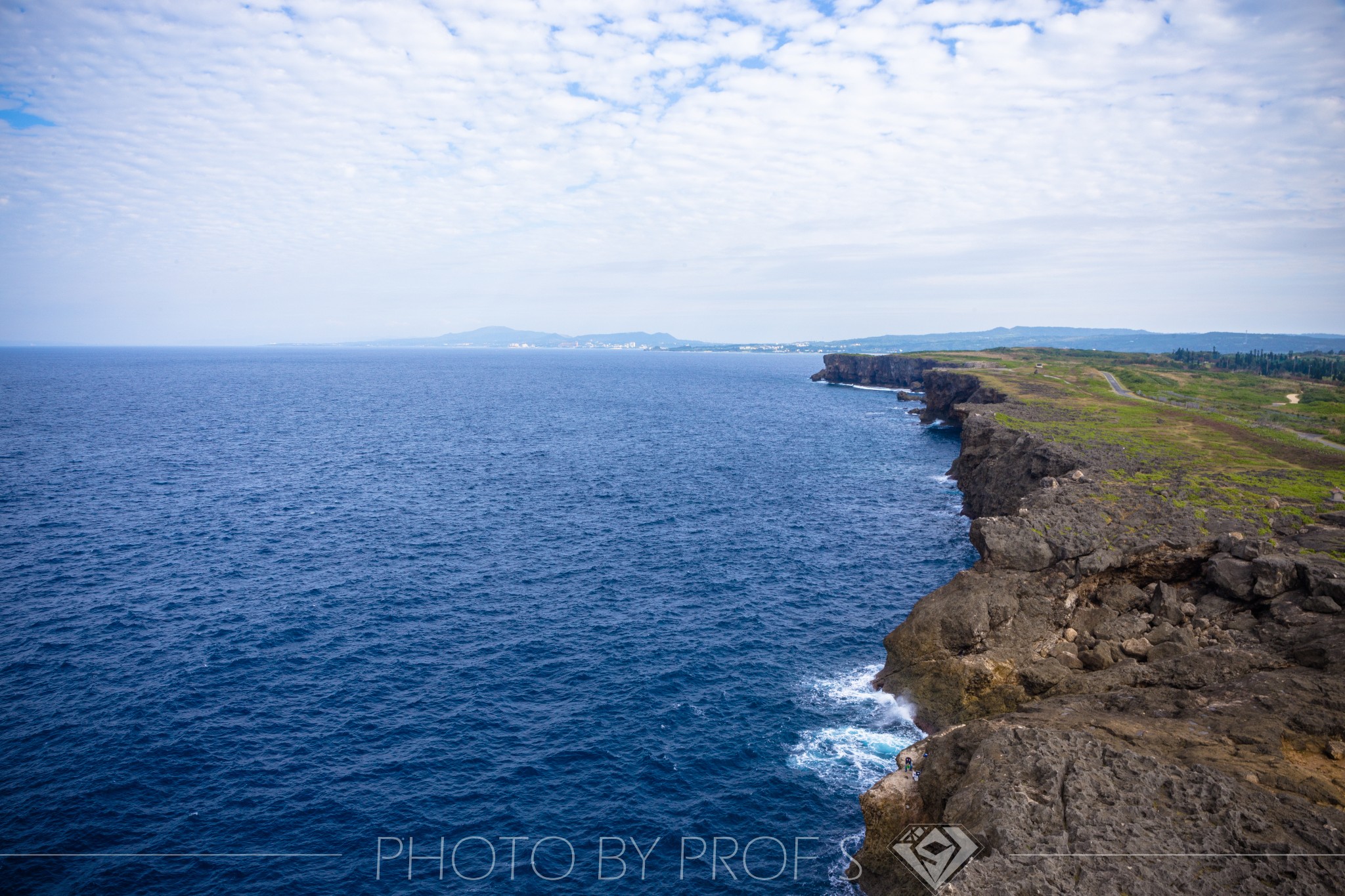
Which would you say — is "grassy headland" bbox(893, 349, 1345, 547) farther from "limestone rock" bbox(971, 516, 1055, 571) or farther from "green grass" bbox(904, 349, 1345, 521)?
"limestone rock" bbox(971, 516, 1055, 571)

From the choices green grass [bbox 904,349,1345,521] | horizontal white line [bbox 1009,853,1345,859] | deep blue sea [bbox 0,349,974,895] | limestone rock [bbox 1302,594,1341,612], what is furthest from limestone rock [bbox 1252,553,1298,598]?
horizontal white line [bbox 1009,853,1345,859]

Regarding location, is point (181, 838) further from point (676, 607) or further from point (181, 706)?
point (676, 607)

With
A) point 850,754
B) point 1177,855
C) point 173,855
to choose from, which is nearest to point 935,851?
point 1177,855

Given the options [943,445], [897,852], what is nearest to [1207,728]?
[897,852]

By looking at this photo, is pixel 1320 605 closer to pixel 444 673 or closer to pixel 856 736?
pixel 856 736

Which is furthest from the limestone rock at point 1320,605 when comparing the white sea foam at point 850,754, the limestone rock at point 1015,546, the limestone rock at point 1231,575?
the white sea foam at point 850,754
